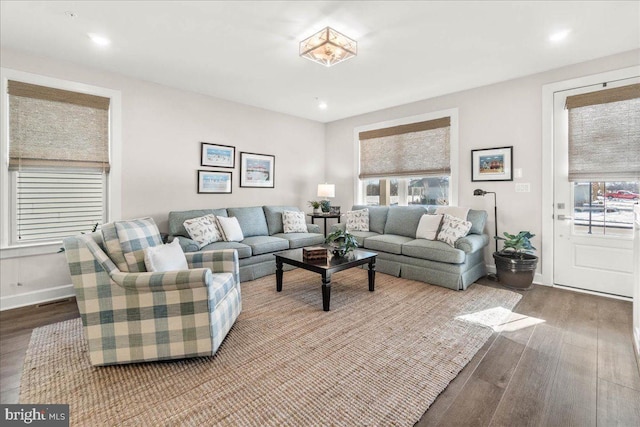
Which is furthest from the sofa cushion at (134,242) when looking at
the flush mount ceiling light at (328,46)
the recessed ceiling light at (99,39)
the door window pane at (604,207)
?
the door window pane at (604,207)

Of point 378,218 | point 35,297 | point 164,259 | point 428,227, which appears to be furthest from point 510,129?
point 35,297

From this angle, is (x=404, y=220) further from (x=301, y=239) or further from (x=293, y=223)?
(x=293, y=223)

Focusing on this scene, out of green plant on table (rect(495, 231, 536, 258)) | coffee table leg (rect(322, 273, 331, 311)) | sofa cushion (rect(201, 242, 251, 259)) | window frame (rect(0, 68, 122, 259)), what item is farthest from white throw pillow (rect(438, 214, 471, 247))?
window frame (rect(0, 68, 122, 259))

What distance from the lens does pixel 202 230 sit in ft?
12.6

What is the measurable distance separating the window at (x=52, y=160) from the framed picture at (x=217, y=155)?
1.18 m

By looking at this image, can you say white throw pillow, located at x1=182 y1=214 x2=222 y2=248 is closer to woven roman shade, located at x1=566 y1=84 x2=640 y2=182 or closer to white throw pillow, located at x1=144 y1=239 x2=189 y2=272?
white throw pillow, located at x1=144 y1=239 x2=189 y2=272

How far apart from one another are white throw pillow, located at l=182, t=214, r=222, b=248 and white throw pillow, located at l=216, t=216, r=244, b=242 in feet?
0.24

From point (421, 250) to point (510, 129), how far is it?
199 centimetres

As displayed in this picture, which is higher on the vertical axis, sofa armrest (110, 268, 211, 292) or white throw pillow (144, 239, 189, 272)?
white throw pillow (144, 239, 189, 272)

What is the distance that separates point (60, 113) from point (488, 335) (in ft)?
15.8

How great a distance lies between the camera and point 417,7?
238 cm

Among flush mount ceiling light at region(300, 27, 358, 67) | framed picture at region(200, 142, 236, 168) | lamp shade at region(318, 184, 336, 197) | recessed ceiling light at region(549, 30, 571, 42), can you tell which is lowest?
lamp shade at region(318, 184, 336, 197)

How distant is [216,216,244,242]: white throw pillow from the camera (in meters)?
4.04

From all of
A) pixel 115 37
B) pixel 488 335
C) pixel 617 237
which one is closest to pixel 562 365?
pixel 488 335
